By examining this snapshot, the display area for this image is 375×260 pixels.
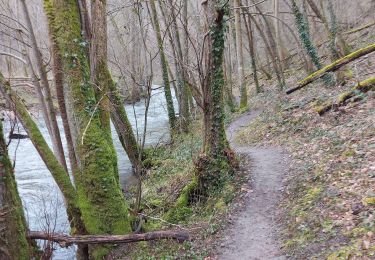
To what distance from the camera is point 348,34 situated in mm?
22578

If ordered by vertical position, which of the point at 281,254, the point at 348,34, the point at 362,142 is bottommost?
the point at 281,254

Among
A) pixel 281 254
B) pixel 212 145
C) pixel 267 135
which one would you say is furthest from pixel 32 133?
pixel 267 135

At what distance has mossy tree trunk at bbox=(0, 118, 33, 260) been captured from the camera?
5223mm

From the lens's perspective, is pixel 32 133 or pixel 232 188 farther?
pixel 232 188

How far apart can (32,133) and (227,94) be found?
1382 cm

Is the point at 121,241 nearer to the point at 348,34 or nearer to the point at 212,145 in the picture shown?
the point at 212,145

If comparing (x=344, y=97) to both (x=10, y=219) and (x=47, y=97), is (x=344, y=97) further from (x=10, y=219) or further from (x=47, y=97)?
(x=10, y=219)

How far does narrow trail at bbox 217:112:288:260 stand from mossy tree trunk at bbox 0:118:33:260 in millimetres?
3223

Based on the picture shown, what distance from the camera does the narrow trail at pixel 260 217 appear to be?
6297mm

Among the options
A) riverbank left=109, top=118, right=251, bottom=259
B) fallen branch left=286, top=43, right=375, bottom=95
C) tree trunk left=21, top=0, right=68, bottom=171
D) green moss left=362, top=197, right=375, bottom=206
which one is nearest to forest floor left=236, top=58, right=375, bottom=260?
green moss left=362, top=197, right=375, bottom=206

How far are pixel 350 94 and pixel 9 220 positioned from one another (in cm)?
948

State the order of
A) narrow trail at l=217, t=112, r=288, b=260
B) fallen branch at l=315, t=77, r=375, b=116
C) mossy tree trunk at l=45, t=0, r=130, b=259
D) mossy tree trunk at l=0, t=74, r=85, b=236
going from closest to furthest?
1. narrow trail at l=217, t=112, r=288, b=260
2. mossy tree trunk at l=45, t=0, r=130, b=259
3. mossy tree trunk at l=0, t=74, r=85, b=236
4. fallen branch at l=315, t=77, r=375, b=116

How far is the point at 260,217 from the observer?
7.36 m

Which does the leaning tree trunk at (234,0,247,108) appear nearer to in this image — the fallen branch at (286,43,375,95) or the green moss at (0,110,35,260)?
the fallen branch at (286,43,375,95)
